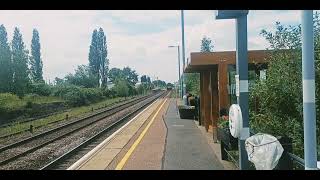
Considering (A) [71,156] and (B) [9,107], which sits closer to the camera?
(A) [71,156]

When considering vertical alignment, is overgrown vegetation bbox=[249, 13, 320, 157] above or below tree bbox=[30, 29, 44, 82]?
below

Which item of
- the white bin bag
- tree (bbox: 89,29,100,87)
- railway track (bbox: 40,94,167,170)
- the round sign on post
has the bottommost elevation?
railway track (bbox: 40,94,167,170)

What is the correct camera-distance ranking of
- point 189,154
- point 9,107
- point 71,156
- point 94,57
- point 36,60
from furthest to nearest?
point 94,57
point 36,60
point 9,107
point 71,156
point 189,154

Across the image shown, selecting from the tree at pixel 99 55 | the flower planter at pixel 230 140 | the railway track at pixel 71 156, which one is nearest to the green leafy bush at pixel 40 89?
the tree at pixel 99 55

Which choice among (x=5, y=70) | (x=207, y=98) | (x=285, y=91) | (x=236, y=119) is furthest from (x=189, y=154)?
(x=5, y=70)

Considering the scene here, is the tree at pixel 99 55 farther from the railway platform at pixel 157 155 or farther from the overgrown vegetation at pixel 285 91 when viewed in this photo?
the overgrown vegetation at pixel 285 91

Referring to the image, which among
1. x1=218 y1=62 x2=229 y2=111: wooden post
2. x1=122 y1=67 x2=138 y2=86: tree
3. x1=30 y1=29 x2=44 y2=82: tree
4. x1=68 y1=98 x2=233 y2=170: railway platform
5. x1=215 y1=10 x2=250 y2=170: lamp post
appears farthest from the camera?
x1=122 y1=67 x2=138 y2=86: tree

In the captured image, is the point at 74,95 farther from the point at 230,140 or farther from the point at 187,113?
the point at 230,140

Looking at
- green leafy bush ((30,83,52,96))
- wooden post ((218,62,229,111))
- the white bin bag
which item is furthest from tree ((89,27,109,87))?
the white bin bag

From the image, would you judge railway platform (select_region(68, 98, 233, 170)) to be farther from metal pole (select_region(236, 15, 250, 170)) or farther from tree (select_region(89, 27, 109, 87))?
tree (select_region(89, 27, 109, 87))

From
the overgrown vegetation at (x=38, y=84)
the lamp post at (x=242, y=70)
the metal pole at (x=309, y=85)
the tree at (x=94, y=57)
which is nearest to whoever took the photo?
the metal pole at (x=309, y=85)

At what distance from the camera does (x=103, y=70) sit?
379 feet
